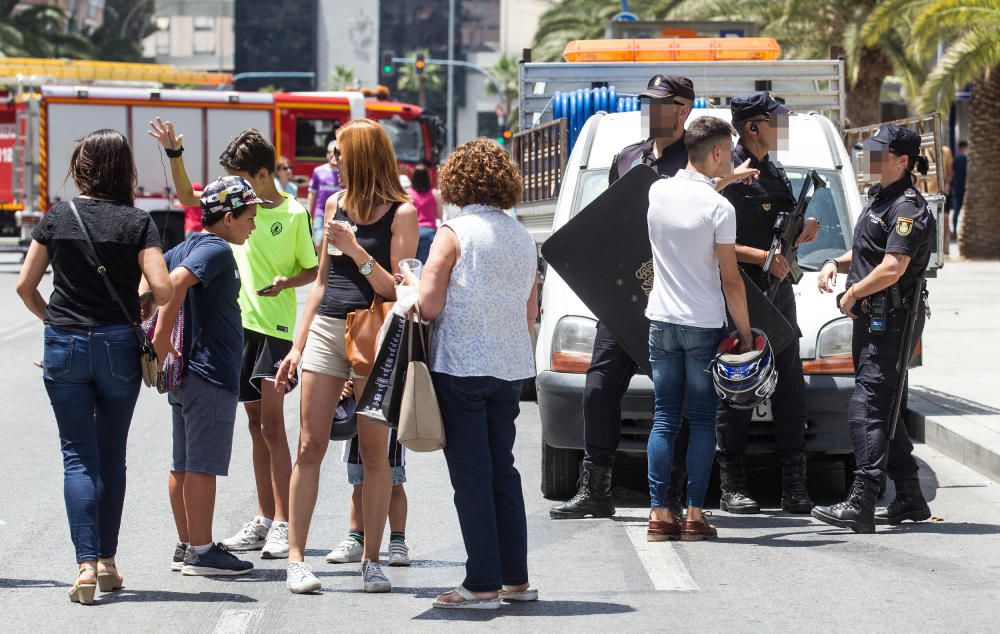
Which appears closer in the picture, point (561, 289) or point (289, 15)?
point (561, 289)

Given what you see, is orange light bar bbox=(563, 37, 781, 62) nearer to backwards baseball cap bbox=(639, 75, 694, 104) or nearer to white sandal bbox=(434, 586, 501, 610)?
backwards baseball cap bbox=(639, 75, 694, 104)

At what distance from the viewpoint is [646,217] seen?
22.7ft

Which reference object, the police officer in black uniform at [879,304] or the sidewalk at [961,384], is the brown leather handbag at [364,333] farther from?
the sidewalk at [961,384]

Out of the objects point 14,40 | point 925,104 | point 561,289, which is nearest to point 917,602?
point 561,289

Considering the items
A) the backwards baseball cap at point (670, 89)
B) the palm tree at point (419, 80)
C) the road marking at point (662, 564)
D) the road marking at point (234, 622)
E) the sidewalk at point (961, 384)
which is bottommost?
the sidewalk at point (961, 384)

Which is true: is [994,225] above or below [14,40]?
below

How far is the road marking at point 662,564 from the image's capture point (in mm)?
5922

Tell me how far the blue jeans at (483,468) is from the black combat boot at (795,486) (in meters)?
2.16

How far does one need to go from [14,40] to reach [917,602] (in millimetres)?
43522

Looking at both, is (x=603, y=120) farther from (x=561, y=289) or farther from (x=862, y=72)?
(x=862, y=72)

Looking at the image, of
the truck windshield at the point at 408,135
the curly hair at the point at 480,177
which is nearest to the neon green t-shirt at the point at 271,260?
the curly hair at the point at 480,177

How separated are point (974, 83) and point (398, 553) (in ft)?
71.7

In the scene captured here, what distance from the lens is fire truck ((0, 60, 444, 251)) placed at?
2520cm

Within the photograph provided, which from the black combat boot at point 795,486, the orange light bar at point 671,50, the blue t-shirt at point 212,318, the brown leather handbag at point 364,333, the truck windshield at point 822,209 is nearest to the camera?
the brown leather handbag at point 364,333
